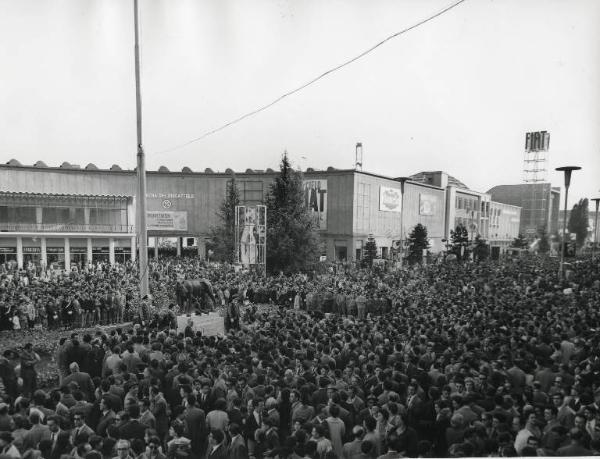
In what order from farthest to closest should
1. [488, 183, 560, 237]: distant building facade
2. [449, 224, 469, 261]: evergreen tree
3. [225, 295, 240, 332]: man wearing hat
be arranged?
[488, 183, 560, 237]: distant building facade → [449, 224, 469, 261]: evergreen tree → [225, 295, 240, 332]: man wearing hat

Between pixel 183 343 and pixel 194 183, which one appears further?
pixel 194 183

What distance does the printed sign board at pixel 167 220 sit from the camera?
4153 centimetres

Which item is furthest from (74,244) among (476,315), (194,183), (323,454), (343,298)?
(323,454)

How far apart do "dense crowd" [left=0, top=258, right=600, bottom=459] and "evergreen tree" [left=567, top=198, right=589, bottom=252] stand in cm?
2985

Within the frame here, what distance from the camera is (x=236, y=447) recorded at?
5.39 meters

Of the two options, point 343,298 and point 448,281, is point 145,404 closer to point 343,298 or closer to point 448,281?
point 343,298

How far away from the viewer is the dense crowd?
541cm

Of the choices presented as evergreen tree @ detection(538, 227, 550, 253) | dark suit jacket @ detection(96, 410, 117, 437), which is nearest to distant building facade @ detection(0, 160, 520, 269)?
evergreen tree @ detection(538, 227, 550, 253)

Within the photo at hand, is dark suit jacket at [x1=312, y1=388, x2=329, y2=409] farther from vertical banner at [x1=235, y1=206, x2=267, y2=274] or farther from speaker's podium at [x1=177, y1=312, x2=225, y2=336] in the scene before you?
vertical banner at [x1=235, y1=206, x2=267, y2=274]

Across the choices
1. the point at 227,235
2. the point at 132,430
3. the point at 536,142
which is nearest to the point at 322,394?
the point at 132,430

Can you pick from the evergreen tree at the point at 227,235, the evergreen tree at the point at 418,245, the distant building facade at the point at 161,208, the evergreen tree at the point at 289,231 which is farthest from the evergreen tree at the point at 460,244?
the evergreen tree at the point at 227,235

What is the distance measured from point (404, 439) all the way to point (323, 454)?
1085 mm

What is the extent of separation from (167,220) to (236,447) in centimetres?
3846

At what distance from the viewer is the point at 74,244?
3369 cm
